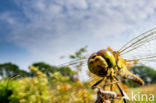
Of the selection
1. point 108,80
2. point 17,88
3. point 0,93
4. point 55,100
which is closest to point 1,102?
point 0,93

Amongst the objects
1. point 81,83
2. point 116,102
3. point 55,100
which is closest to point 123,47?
point 116,102

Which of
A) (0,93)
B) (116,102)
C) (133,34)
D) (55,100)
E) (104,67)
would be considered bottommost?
(55,100)

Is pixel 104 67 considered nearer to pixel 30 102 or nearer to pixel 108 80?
pixel 108 80

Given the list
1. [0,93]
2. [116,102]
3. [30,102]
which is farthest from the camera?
[0,93]

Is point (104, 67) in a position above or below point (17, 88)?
above

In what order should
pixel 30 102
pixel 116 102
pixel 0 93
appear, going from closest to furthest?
pixel 116 102 < pixel 30 102 < pixel 0 93

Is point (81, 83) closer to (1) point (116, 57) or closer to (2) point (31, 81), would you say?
(2) point (31, 81)

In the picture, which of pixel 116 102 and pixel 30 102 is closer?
pixel 116 102
